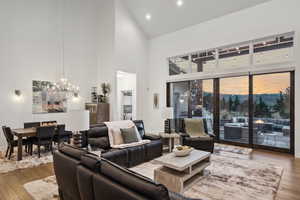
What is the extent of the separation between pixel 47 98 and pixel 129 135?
4.26m

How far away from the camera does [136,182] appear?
1.28 metres

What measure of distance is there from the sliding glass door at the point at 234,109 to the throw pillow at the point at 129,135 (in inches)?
140

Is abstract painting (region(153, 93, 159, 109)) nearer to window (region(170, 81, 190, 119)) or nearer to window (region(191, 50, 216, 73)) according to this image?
window (region(170, 81, 190, 119))

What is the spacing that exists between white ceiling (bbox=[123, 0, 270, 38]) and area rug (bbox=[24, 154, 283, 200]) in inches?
192

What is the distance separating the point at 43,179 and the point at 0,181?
0.76m

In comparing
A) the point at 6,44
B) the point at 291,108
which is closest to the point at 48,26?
the point at 6,44

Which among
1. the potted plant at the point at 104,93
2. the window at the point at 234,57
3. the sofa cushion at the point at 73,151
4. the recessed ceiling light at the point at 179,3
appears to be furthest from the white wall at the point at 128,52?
the sofa cushion at the point at 73,151

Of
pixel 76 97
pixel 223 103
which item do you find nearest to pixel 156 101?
pixel 223 103

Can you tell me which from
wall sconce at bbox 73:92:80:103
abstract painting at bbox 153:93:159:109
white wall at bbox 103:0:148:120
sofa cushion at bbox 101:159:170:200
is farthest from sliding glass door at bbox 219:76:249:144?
wall sconce at bbox 73:92:80:103

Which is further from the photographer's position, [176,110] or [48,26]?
[176,110]

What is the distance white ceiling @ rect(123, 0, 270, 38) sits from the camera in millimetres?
5758

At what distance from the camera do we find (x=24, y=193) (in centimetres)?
279

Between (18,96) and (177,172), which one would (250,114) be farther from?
(18,96)

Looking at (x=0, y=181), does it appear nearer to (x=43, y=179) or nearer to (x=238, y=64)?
(x=43, y=179)
